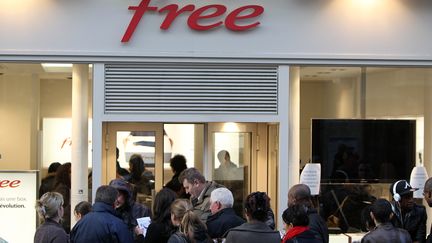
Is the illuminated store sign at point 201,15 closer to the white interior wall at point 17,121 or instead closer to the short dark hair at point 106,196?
the white interior wall at point 17,121

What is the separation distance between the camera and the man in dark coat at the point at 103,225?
614 centimetres

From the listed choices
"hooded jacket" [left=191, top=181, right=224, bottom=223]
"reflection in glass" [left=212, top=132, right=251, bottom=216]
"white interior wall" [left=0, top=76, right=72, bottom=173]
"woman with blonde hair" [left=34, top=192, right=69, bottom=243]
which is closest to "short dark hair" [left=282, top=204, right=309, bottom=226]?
"hooded jacket" [left=191, top=181, right=224, bottom=223]

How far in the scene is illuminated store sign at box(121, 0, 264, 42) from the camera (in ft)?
30.2

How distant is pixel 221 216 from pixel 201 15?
3456 millimetres

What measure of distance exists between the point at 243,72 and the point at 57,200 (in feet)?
12.7

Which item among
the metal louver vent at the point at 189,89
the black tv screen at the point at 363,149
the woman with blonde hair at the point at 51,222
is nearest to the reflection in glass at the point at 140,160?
the metal louver vent at the point at 189,89

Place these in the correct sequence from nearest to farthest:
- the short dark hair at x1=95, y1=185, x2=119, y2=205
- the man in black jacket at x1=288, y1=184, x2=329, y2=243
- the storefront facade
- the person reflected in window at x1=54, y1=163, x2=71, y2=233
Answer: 1. the short dark hair at x1=95, y1=185, x2=119, y2=205
2. the man in black jacket at x1=288, y1=184, x2=329, y2=243
3. the storefront facade
4. the person reflected in window at x1=54, y1=163, x2=71, y2=233

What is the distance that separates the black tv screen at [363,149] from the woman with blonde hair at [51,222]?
14.8ft

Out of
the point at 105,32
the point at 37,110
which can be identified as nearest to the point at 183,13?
the point at 105,32

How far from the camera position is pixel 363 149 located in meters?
9.97

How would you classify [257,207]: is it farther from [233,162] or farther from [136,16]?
[233,162]

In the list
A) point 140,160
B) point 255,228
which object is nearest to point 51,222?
point 255,228

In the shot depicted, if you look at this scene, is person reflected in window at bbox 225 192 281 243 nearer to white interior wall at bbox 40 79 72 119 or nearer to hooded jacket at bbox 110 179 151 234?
hooded jacket at bbox 110 179 151 234

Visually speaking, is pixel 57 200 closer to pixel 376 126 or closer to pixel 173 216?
pixel 173 216
